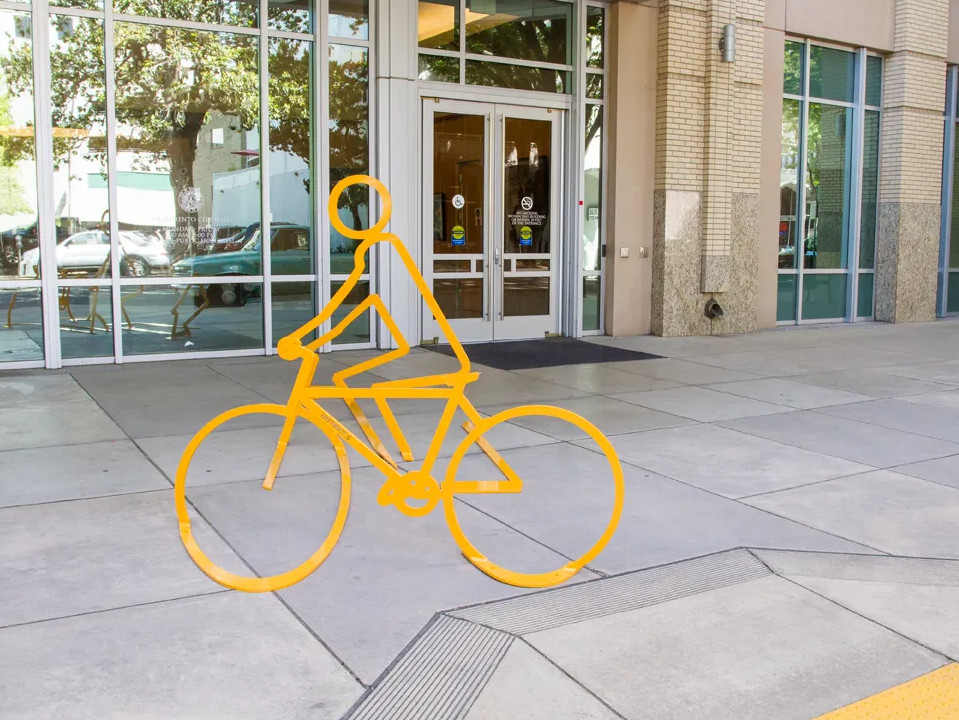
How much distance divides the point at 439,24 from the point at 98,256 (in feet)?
15.5

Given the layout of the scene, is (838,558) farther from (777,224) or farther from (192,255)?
(777,224)

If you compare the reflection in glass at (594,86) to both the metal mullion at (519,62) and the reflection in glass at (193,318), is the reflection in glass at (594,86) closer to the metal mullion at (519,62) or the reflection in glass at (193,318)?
the metal mullion at (519,62)

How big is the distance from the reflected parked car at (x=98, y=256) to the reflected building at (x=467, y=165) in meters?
0.02

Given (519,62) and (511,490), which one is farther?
(519,62)

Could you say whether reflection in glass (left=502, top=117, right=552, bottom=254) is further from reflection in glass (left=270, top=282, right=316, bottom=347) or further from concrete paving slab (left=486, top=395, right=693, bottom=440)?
concrete paving slab (left=486, top=395, right=693, bottom=440)

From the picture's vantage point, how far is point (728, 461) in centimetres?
629

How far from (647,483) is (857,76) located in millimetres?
11574

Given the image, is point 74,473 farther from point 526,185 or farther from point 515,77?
point 515,77

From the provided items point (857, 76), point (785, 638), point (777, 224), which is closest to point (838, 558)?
point (785, 638)

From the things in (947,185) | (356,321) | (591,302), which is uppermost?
(947,185)

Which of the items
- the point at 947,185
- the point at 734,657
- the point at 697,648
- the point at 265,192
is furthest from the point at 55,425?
the point at 947,185

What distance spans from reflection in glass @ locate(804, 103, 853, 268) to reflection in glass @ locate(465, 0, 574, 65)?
4489mm

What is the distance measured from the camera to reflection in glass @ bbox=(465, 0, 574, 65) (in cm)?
1168

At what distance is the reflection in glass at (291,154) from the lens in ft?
35.1
